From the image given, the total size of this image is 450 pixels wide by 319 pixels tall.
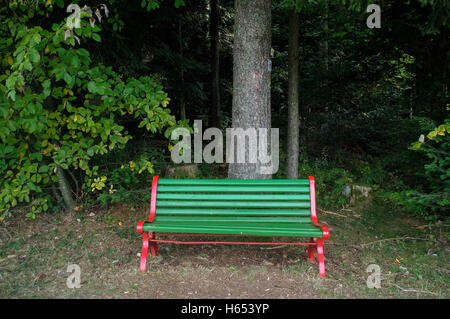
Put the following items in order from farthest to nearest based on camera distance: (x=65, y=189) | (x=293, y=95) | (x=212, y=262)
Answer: (x=293, y=95) < (x=65, y=189) < (x=212, y=262)

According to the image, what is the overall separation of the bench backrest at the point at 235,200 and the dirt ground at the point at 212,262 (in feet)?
1.56

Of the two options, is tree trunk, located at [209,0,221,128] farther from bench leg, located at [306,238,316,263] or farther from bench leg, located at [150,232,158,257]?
bench leg, located at [306,238,316,263]

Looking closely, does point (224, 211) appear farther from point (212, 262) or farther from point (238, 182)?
point (212, 262)

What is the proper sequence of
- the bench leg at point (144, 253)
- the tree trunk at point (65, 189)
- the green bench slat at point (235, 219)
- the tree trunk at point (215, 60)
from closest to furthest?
1. the bench leg at point (144, 253)
2. the green bench slat at point (235, 219)
3. the tree trunk at point (65, 189)
4. the tree trunk at point (215, 60)

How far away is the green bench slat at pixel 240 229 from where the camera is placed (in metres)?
3.44

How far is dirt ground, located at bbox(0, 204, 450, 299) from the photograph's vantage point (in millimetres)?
3350

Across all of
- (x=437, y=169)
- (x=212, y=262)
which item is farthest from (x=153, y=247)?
(x=437, y=169)

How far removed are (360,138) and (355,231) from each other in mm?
3420

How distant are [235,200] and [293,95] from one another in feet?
7.73

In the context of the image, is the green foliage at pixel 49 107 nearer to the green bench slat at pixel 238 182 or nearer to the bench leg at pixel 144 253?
the green bench slat at pixel 238 182

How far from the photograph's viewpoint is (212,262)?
3.91 meters

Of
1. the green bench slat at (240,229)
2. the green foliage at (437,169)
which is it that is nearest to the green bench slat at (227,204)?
the green bench slat at (240,229)

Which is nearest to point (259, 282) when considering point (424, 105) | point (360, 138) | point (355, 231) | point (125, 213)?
point (355, 231)

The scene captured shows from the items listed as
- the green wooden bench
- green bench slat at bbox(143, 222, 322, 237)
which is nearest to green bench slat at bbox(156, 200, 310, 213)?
the green wooden bench
